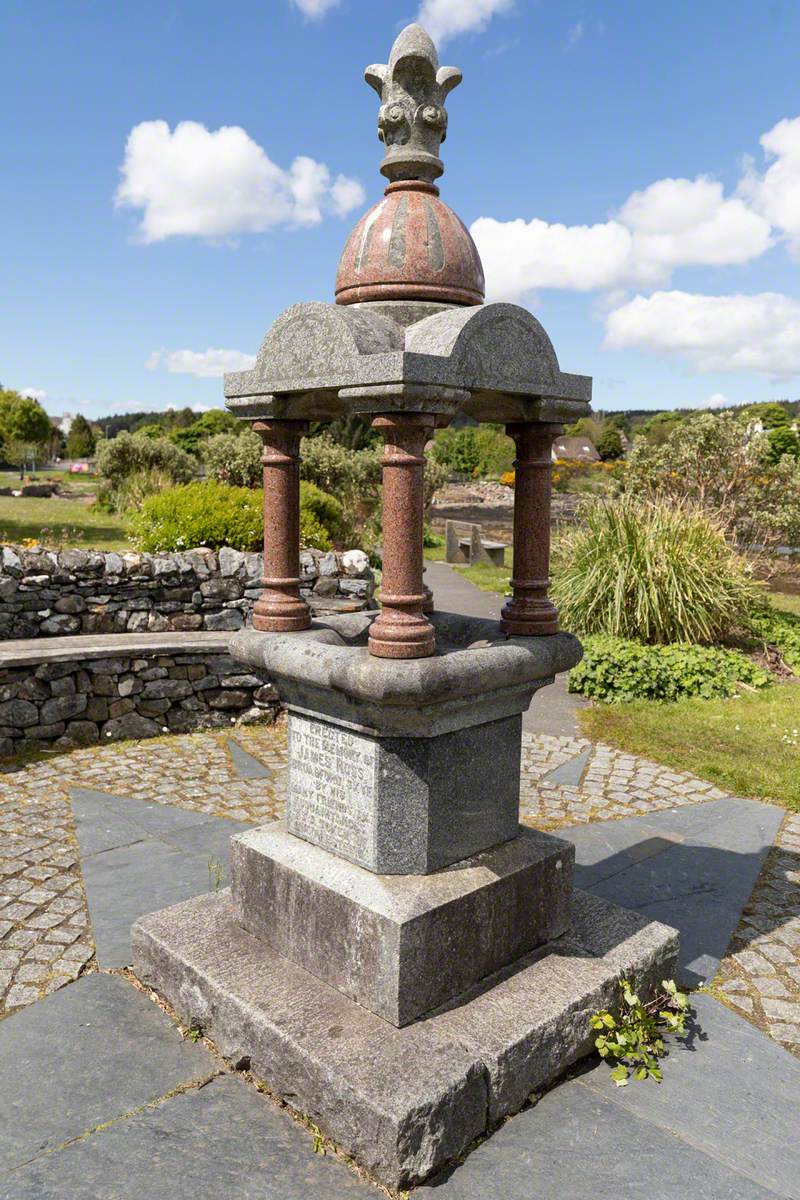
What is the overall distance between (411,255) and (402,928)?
2445 mm

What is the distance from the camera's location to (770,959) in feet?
12.9

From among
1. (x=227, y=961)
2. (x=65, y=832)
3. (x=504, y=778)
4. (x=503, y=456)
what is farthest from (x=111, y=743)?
(x=503, y=456)

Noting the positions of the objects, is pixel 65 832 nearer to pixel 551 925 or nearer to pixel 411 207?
pixel 551 925

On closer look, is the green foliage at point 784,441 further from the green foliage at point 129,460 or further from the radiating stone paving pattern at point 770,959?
the radiating stone paving pattern at point 770,959

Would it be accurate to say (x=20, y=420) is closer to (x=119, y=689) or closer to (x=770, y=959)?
(x=119, y=689)

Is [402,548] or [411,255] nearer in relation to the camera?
[402,548]

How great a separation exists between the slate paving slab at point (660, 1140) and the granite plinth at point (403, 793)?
0.92m

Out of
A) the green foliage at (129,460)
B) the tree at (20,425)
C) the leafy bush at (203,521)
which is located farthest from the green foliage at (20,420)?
the leafy bush at (203,521)

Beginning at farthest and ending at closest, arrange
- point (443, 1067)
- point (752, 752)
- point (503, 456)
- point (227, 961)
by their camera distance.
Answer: point (503, 456) → point (752, 752) → point (227, 961) → point (443, 1067)

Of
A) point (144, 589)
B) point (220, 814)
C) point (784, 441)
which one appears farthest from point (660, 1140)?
point (784, 441)

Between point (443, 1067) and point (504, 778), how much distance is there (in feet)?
3.67

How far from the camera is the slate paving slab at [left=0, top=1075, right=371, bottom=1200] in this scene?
2492 millimetres

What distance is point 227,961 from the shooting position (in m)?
3.34

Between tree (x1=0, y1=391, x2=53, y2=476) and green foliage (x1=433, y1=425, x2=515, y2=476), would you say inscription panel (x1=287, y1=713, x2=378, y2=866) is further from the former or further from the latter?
tree (x1=0, y1=391, x2=53, y2=476)
